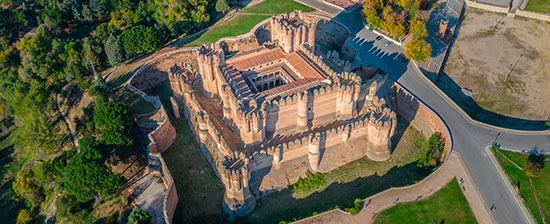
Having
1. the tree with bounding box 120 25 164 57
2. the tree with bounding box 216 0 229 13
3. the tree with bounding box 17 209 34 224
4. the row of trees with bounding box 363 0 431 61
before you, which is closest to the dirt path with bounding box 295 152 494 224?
the row of trees with bounding box 363 0 431 61

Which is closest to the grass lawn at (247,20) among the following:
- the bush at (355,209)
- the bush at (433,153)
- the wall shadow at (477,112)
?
the wall shadow at (477,112)

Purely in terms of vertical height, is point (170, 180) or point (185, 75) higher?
point (185, 75)

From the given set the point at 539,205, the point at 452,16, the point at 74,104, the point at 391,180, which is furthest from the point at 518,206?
the point at 74,104

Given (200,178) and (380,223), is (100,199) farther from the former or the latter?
(380,223)

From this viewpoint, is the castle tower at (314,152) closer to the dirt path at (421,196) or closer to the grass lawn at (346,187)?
the grass lawn at (346,187)

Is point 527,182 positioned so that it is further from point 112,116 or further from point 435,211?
point 112,116
